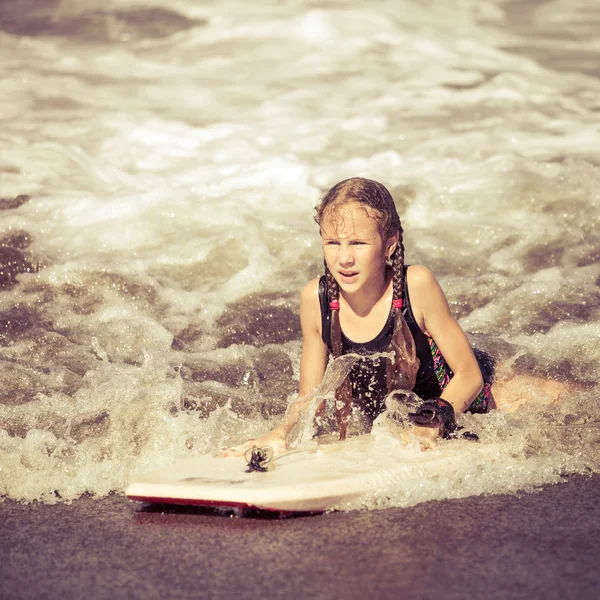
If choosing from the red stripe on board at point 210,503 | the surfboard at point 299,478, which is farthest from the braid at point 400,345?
the red stripe on board at point 210,503

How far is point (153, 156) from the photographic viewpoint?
842 centimetres

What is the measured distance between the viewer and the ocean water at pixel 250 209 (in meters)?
4.08

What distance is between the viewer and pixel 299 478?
10.7 ft

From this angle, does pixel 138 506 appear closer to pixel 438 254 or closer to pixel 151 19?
pixel 438 254

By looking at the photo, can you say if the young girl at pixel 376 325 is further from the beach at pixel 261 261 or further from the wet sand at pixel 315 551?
the wet sand at pixel 315 551

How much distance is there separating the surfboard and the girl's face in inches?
25.6

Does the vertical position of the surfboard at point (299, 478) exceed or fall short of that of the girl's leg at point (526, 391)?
it exceeds it

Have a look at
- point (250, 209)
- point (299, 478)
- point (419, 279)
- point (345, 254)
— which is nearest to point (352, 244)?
point (345, 254)

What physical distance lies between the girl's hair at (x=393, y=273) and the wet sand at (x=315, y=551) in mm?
788

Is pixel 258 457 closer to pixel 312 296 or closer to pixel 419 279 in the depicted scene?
pixel 312 296

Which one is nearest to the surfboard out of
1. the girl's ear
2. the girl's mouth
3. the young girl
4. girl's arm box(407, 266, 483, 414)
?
the young girl

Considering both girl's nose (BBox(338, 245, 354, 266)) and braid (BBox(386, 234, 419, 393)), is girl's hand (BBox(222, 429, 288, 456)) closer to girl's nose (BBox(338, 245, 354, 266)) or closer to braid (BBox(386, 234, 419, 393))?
braid (BBox(386, 234, 419, 393))

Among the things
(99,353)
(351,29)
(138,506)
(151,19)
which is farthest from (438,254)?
(151,19)

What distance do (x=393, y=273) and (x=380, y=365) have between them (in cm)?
39
